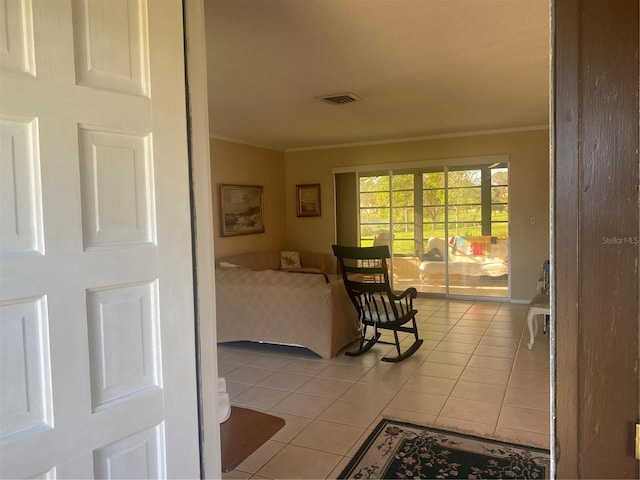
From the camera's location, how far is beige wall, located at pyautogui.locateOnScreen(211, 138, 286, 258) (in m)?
6.27

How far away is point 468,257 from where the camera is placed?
6.75 m

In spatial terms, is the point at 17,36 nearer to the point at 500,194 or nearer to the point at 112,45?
the point at 112,45

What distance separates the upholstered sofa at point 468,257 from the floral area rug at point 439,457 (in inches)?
171

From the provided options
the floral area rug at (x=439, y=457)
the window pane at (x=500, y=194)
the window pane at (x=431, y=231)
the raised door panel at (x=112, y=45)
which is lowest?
the floral area rug at (x=439, y=457)

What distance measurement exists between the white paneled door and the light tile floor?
1368mm

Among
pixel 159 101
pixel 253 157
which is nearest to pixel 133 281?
pixel 159 101

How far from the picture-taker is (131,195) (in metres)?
1.17

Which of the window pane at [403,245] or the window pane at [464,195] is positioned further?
the window pane at [403,245]

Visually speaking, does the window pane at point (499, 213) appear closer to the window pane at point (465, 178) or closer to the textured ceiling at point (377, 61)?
the window pane at point (465, 178)

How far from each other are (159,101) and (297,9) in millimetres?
1464

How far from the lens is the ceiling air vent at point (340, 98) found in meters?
4.13

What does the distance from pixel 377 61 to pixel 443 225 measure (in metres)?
4.04

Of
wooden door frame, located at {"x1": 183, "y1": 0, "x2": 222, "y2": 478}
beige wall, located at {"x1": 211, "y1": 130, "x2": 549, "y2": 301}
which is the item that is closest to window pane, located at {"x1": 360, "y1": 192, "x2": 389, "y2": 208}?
beige wall, located at {"x1": 211, "y1": 130, "x2": 549, "y2": 301}

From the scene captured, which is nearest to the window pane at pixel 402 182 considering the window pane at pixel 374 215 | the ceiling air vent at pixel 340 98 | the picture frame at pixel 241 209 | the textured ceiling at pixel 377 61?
the window pane at pixel 374 215
